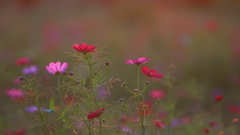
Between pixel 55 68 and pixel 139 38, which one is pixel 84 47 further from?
pixel 139 38

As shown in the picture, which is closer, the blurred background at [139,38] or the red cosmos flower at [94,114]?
the red cosmos flower at [94,114]

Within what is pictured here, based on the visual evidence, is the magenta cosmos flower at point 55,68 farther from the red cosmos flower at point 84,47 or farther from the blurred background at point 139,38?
the blurred background at point 139,38

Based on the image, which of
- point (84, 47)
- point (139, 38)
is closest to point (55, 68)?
point (84, 47)

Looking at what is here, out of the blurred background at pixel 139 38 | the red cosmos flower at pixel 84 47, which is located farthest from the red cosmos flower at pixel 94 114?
the blurred background at pixel 139 38

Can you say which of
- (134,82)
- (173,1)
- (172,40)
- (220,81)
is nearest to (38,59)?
(134,82)

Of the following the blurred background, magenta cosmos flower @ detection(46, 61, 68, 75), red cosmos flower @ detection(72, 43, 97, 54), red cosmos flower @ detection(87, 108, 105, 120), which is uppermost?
red cosmos flower @ detection(72, 43, 97, 54)

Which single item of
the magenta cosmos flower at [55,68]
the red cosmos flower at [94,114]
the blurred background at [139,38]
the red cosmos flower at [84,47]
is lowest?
the blurred background at [139,38]

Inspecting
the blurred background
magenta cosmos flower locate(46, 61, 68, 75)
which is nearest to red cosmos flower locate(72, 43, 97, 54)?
magenta cosmos flower locate(46, 61, 68, 75)

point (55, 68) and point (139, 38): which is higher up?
point (55, 68)

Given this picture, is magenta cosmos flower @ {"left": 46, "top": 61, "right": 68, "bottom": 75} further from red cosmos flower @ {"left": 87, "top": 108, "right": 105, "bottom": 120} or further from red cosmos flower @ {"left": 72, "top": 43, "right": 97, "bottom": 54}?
red cosmos flower @ {"left": 87, "top": 108, "right": 105, "bottom": 120}
